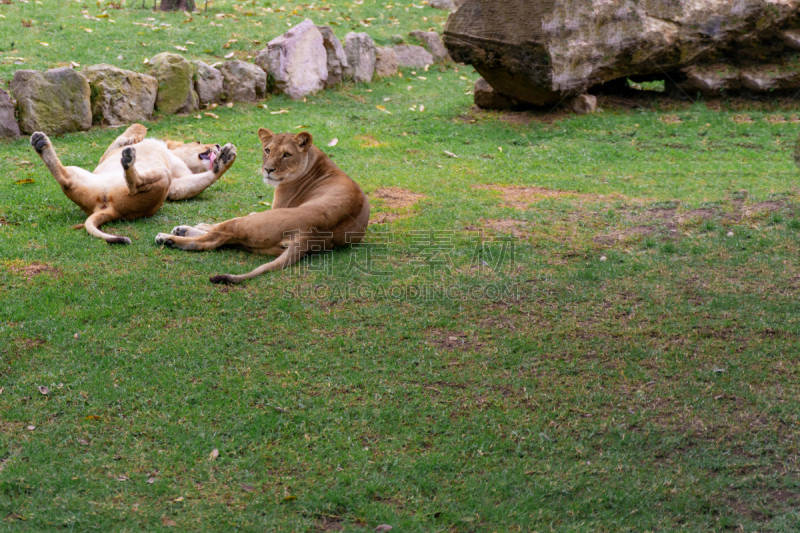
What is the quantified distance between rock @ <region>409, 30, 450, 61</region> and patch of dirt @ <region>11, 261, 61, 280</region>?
13476mm

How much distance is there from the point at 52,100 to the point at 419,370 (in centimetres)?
822

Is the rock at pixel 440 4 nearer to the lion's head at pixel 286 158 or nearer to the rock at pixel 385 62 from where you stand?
the rock at pixel 385 62

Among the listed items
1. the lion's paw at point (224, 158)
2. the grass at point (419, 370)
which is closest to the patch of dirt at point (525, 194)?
the grass at point (419, 370)

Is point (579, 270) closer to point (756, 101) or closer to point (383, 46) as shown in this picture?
point (756, 101)

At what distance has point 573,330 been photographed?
223 inches

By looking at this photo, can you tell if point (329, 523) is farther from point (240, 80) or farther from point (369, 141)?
point (240, 80)

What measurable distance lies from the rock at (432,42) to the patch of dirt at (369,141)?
22.2 ft

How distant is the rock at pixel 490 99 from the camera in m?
14.0

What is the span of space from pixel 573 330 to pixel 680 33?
990 cm

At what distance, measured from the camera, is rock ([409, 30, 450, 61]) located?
17969mm

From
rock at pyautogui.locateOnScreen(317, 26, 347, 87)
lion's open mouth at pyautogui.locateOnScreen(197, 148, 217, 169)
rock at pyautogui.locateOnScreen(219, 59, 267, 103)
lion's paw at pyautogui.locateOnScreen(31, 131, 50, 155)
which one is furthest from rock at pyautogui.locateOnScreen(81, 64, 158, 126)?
rock at pyautogui.locateOnScreen(317, 26, 347, 87)

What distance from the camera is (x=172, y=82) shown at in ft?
39.3

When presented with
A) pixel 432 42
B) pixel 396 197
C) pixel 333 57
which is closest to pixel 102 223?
pixel 396 197

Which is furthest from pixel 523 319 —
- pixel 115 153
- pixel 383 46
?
pixel 383 46
